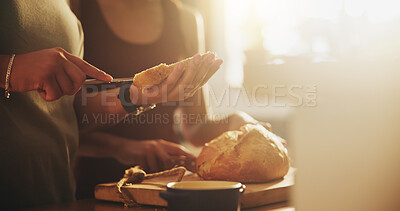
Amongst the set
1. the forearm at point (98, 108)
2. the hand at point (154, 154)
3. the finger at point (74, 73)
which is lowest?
the hand at point (154, 154)

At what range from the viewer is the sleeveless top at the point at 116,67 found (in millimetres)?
1704

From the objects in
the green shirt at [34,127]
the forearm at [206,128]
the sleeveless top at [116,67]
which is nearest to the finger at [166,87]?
the green shirt at [34,127]

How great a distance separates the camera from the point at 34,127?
3.25 feet

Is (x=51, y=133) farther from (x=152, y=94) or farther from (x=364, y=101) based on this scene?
(x=364, y=101)

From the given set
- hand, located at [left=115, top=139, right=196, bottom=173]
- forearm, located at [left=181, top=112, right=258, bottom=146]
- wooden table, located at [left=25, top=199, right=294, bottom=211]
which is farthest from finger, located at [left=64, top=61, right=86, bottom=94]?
forearm, located at [left=181, top=112, right=258, bottom=146]

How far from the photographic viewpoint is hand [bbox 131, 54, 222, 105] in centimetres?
90

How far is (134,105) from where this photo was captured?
1.05 meters

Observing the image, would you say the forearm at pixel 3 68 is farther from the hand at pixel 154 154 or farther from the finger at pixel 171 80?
the hand at pixel 154 154

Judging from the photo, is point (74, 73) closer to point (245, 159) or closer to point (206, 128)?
point (245, 159)

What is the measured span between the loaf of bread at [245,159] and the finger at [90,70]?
28 cm

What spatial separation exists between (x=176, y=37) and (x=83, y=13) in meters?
0.39

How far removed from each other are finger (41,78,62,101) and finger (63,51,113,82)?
0.18 ft

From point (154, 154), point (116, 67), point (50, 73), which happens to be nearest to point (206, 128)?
point (154, 154)

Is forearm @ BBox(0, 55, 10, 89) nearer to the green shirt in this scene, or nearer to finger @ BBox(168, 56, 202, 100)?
the green shirt
